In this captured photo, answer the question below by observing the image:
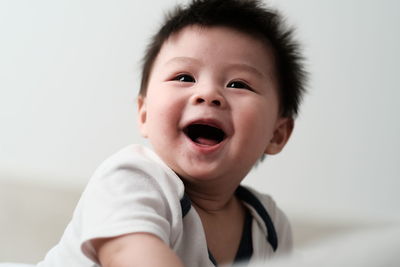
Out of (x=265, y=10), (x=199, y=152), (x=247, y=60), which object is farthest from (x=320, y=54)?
(x=199, y=152)

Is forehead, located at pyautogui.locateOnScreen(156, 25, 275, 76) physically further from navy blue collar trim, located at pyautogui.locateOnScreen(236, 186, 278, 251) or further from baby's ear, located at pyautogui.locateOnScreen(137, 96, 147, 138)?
navy blue collar trim, located at pyautogui.locateOnScreen(236, 186, 278, 251)

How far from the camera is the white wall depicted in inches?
50.7

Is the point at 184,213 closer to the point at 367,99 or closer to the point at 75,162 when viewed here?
the point at 75,162

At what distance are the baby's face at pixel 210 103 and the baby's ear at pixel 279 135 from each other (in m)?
0.09

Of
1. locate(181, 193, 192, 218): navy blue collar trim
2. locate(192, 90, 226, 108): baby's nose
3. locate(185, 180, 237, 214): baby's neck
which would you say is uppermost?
locate(192, 90, 226, 108): baby's nose

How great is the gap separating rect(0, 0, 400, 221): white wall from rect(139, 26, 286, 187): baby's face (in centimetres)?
57

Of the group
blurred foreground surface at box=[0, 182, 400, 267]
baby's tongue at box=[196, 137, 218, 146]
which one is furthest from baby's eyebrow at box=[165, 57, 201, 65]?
blurred foreground surface at box=[0, 182, 400, 267]

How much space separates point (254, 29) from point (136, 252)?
16.2 inches

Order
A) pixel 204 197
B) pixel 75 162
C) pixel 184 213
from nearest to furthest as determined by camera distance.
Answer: pixel 184 213 < pixel 204 197 < pixel 75 162

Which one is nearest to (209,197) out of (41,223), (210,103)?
(210,103)

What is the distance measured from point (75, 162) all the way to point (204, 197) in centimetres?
63

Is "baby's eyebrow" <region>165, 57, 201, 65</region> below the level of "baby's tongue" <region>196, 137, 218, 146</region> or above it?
above

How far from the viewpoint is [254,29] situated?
76cm

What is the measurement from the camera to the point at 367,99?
1.30m
